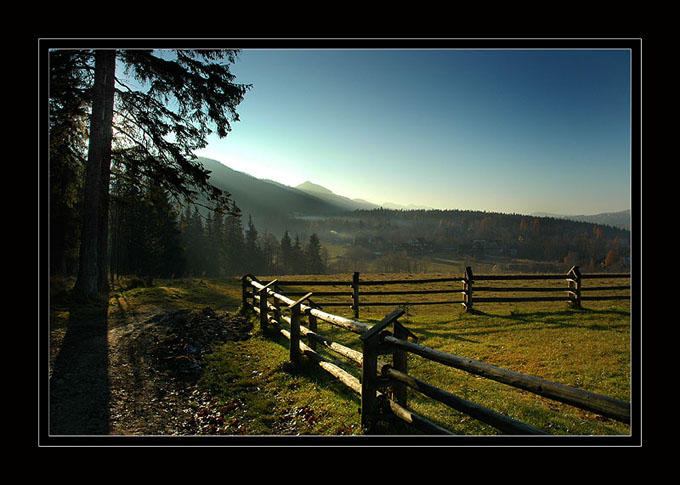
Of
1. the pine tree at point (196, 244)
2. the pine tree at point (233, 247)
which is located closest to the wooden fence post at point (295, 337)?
the pine tree at point (196, 244)

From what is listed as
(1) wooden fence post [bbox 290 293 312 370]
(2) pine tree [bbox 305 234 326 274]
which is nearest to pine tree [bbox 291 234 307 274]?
(2) pine tree [bbox 305 234 326 274]

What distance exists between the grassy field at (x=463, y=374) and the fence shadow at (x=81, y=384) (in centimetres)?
156

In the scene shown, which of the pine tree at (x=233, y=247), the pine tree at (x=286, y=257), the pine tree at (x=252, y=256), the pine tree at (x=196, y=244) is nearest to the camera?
the pine tree at (x=196, y=244)

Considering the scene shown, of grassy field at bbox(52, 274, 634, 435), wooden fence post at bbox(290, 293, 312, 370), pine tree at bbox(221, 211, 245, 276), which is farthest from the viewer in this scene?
pine tree at bbox(221, 211, 245, 276)

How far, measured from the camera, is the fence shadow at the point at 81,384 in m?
4.04

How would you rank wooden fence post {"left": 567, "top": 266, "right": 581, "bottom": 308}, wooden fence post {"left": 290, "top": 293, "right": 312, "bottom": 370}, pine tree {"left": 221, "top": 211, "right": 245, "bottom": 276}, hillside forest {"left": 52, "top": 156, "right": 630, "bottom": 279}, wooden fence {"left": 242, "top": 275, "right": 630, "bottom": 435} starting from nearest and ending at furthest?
wooden fence {"left": 242, "top": 275, "right": 630, "bottom": 435} → wooden fence post {"left": 290, "top": 293, "right": 312, "bottom": 370} → wooden fence post {"left": 567, "top": 266, "right": 581, "bottom": 308} → hillside forest {"left": 52, "top": 156, "right": 630, "bottom": 279} → pine tree {"left": 221, "top": 211, "right": 245, "bottom": 276}

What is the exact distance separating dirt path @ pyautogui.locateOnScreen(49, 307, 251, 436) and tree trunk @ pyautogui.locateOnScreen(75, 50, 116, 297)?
207 cm

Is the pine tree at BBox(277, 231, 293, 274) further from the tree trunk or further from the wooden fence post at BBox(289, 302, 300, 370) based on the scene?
the wooden fence post at BBox(289, 302, 300, 370)

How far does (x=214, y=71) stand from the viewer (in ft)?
29.8

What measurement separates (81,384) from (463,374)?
701 centimetres

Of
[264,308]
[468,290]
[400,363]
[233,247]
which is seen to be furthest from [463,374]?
[233,247]

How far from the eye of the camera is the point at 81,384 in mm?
5027

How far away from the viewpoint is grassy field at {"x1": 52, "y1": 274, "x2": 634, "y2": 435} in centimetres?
401

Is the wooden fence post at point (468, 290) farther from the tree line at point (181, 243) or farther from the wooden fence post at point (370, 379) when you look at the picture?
the wooden fence post at point (370, 379)
